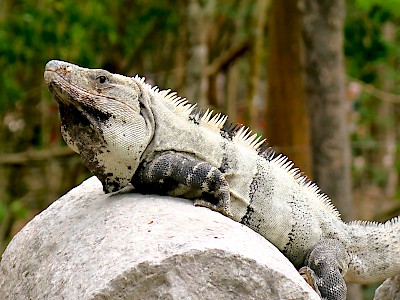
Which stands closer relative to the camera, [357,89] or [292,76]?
[292,76]

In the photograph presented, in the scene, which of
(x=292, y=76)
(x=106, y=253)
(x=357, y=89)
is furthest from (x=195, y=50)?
(x=106, y=253)

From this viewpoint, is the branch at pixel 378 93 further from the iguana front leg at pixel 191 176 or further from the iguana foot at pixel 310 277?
the iguana front leg at pixel 191 176

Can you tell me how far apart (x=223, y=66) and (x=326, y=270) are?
6.88 m

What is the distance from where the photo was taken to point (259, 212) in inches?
150

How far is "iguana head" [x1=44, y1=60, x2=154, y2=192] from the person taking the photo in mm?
3531

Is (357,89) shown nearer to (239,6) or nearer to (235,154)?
(239,6)

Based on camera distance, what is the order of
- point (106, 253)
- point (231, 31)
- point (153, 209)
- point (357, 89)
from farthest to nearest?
point (231, 31)
point (357, 89)
point (153, 209)
point (106, 253)

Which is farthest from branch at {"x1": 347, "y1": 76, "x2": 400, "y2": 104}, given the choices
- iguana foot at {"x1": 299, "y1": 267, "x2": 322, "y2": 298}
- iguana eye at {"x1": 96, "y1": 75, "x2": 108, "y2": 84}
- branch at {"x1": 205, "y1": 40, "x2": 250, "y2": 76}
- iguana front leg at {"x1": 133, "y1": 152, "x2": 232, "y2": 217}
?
iguana eye at {"x1": 96, "y1": 75, "x2": 108, "y2": 84}

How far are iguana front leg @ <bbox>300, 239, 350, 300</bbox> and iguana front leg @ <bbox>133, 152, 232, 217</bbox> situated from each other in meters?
0.53

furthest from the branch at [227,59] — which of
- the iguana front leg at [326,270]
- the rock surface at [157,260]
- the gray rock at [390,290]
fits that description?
the rock surface at [157,260]

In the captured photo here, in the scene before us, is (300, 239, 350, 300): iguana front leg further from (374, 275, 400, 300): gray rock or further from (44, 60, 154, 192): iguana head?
(44, 60, 154, 192): iguana head

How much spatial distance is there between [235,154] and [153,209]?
2.01 ft

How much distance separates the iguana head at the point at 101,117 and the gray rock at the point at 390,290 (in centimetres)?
166

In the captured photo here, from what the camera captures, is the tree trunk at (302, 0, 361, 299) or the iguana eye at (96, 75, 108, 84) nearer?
the iguana eye at (96, 75, 108, 84)
